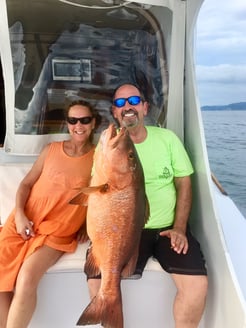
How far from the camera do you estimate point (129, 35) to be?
2.97 metres

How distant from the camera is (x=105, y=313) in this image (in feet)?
5.79

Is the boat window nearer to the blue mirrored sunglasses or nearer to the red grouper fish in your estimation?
the blue mirrored sunglasses

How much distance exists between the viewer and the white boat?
219 centimetres

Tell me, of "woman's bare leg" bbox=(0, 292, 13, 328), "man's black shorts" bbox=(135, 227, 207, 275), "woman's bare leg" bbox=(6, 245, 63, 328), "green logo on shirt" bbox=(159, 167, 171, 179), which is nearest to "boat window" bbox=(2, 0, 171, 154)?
"green logo on shirt" bbox=(159, 167, 171, 179)

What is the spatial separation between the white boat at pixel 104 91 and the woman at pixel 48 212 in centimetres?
12

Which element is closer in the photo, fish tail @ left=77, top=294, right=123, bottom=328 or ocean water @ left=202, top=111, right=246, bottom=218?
fish tail @ left=77, top=294, right=123, bottom=328

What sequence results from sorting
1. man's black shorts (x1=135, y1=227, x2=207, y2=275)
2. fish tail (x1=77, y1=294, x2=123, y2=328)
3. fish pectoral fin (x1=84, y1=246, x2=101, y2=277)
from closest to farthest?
fish tail (x1=77, y1=294, x2=123, y2=328) → fish pectoral fin (x1=84, y1=246, x2=101, y2=277) → man's black shorts (x1=135, y1=227, x2=207, y2=275)

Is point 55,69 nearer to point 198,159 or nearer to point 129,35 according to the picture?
point 129,35

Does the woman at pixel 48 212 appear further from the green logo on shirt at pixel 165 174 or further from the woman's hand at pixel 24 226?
the green logo on shirt at pixel 165 174

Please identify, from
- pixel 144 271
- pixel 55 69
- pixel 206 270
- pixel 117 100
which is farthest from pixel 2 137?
pixel 206 270

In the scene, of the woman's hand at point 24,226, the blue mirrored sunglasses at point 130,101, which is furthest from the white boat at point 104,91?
the blue mirrored sunglasses at point 130,101

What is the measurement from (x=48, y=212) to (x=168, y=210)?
650 mm

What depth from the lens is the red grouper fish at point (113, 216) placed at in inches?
64.7

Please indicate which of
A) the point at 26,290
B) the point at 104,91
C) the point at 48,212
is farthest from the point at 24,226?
the point at 104,91
